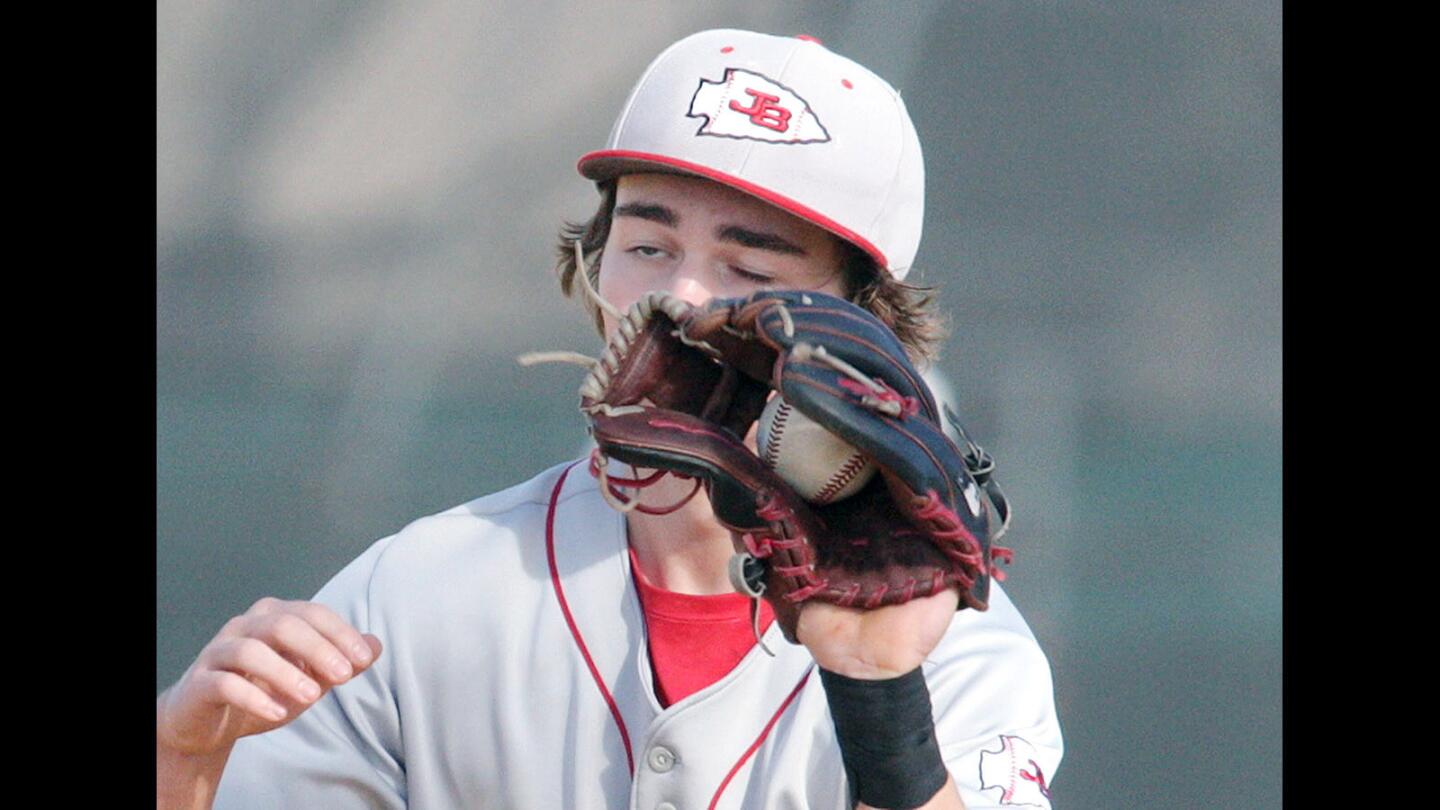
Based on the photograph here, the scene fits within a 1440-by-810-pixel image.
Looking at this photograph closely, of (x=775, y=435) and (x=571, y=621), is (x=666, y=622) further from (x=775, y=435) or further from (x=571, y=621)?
(x=775, y=435)

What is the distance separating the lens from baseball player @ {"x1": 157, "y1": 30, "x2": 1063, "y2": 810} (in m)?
1.55

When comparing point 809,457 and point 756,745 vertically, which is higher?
point 809,457

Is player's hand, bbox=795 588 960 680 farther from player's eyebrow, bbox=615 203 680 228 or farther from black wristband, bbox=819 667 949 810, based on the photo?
player's eyebrow, bbox=615 203 680 228

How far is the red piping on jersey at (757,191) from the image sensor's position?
5.03 feet

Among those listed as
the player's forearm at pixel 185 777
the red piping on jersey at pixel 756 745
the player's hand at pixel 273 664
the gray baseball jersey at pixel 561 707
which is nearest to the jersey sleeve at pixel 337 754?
the gray baseball jersey at pixel 561 707

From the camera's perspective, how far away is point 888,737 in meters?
1.26

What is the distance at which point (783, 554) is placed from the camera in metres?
1.26

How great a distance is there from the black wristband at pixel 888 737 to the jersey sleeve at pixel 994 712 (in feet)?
0.62

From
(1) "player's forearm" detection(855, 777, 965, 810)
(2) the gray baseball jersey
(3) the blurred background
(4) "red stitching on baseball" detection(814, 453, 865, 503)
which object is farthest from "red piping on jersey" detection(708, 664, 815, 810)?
(3) the blurred background

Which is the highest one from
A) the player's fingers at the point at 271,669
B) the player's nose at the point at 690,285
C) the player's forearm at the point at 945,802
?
the player's nose at the point at 690,285

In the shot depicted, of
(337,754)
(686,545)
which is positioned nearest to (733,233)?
(686,545)

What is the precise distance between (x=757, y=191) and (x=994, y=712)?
58 centimetres

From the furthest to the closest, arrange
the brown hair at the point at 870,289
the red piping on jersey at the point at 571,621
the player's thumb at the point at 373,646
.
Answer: the brown hair at the point at 870,289, the red piping on jersey at the point at 571,621, the player's thumb at the point at 373,646

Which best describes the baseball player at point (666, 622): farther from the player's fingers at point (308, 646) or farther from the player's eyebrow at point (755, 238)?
the player's fingers at point (308, 646)
